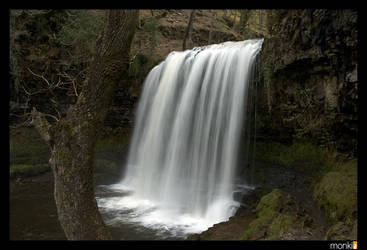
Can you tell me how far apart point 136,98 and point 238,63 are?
5.12 meters

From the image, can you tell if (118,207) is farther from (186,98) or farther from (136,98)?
(136,98)

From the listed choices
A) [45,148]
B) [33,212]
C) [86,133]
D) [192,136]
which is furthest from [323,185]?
[45,148]

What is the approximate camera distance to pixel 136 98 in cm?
1209

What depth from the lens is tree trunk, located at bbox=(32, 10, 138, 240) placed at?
3.60 meters

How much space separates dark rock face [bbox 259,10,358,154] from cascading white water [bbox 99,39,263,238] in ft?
3.00

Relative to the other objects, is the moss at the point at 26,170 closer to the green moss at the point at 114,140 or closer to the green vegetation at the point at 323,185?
the green moss at the point at 114,140

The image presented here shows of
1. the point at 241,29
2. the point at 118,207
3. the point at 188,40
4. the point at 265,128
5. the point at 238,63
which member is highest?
the point at 241,29

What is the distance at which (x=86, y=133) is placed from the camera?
143 inches

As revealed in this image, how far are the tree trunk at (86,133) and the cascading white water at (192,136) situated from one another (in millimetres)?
3862

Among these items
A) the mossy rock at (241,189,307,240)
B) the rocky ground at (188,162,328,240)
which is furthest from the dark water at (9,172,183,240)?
the mossy rock at (241,189,307,240)

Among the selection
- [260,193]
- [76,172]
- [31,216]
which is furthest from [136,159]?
[76,172]
